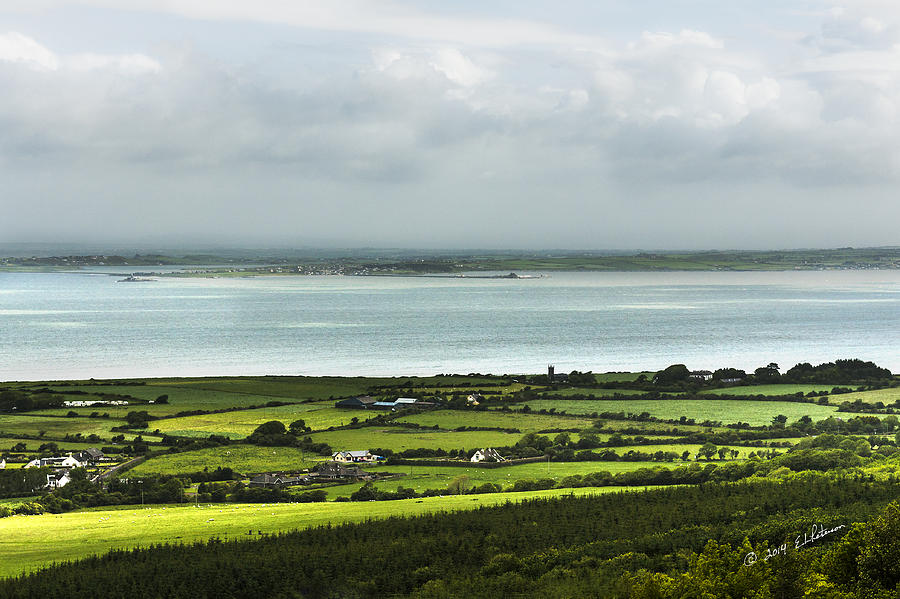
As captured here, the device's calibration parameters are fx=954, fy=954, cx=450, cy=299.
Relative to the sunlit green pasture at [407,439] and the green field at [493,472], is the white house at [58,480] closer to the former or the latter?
the green field at [493,472]

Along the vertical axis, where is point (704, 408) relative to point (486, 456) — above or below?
above

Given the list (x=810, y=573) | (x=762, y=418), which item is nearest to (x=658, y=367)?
(x=762, y=418)

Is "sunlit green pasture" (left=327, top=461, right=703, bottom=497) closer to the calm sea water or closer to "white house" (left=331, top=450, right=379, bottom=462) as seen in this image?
"white house" (left=331, top=450, right=379, bottom=462)

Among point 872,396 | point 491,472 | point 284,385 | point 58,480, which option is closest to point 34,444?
point 58,480

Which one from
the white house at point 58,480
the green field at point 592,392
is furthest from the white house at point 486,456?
the white house at point 58,480

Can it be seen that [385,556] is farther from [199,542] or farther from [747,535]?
[747,535]

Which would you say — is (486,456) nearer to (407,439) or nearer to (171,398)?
(407,439)
